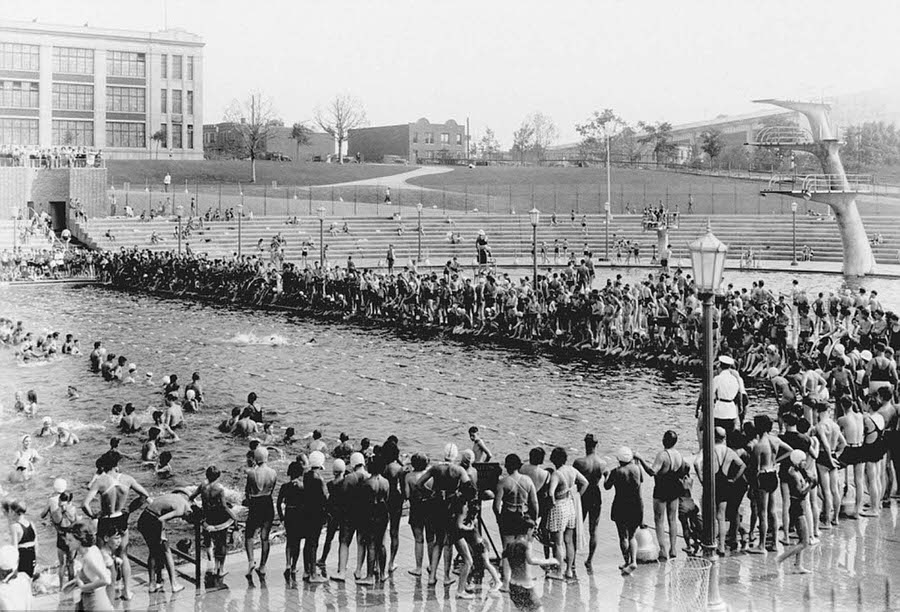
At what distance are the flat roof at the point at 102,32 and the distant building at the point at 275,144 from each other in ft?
76.9

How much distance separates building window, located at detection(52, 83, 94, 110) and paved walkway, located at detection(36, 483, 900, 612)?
88527 mm

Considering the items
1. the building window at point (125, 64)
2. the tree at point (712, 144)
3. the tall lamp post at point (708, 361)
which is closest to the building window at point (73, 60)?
the building window at point (125, 64)

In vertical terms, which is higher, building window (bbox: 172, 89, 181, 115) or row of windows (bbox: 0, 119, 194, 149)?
building window (bbox: 172, 89, 181, 115)

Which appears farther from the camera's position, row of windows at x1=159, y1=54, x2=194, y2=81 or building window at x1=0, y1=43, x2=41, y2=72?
row of windows at x1=159, y1=54, x2=194, y2=81

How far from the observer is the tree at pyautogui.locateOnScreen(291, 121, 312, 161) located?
12644 cm

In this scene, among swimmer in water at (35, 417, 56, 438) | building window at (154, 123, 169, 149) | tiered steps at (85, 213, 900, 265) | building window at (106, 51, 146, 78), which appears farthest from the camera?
building window at (154, 123, 169, 149)

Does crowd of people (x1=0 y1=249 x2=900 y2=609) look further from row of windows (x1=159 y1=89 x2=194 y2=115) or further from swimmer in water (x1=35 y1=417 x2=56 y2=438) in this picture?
row of windows (x1=159 y1=89 x2=194 y2=115)

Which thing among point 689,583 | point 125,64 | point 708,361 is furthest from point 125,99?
point 689,583

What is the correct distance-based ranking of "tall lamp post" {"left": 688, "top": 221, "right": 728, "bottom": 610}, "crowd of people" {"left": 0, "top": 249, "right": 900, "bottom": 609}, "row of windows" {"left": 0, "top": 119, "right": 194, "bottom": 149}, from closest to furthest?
"tall lamp post" {"left": 688, "top": 221, "right": 728, "bottom": 610} < "crowd of people" {"left": 0, "top": 249, "right": 900, "bottom": 609} < "row of windows" {"left": 0, "top": 119, "right": 194, "bottom": 149}

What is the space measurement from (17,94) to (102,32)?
976 centimetres

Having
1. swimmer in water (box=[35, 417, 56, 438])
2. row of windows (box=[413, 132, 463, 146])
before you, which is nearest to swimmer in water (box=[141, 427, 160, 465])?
swimmer in water (box=[35, 417, 56, 438])

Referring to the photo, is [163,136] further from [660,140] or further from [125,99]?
[660,140]

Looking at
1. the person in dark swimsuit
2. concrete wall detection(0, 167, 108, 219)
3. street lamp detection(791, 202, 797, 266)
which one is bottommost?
the person in dark swimsuit

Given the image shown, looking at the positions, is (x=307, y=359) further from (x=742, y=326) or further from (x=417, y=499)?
(x=417, y=499)
